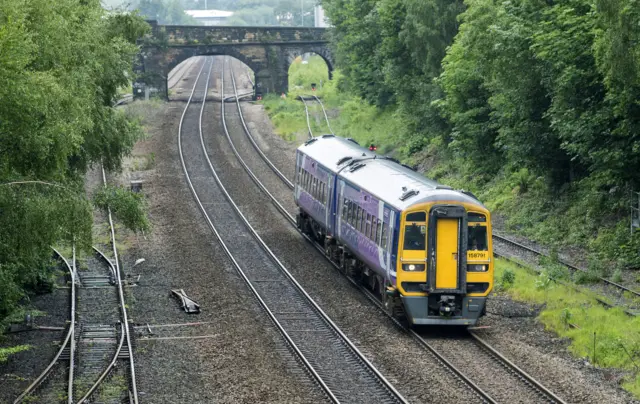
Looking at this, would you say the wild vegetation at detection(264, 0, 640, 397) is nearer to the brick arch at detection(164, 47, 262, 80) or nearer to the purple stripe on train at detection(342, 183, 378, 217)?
the purple stripe on train at detection(342, 183, 378, 217)

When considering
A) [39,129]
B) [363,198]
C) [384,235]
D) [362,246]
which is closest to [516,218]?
[363,198]

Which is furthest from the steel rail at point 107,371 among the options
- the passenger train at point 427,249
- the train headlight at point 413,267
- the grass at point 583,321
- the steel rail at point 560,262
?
the steel rail at point 560,262

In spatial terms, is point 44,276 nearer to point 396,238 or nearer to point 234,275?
point 234,275

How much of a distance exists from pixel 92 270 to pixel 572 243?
1307 centimetres

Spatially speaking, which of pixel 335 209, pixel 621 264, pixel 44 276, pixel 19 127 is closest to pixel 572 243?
pixel 621 264

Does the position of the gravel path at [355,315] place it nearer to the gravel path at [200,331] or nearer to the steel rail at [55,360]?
the gravel path at [200,331]

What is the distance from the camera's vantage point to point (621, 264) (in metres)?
24.6

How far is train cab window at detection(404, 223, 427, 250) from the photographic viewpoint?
20.2 metres

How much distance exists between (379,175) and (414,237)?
371 centimetres

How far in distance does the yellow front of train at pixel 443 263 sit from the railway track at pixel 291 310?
1757mm

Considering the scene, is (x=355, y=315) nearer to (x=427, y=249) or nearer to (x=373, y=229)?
(x=373, y=229)

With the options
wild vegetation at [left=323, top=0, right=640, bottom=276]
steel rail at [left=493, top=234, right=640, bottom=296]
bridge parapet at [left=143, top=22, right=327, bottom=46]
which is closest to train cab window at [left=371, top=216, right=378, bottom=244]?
steel rail at [left=493, top=234, right=640, bottom=296]

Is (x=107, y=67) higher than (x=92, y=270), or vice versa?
(x=107, y=67)

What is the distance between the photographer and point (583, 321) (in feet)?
66.7
